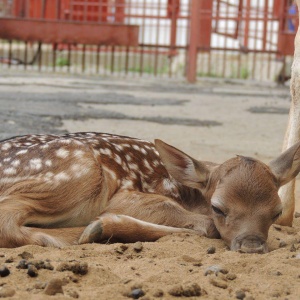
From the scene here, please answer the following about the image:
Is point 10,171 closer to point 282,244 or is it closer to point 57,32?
Answer: point 282,244

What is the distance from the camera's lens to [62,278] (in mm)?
4297

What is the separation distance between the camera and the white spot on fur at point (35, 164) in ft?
18.8

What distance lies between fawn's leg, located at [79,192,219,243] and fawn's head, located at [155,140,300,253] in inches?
8.7

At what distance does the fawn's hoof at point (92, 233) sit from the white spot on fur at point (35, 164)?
1.72 feet

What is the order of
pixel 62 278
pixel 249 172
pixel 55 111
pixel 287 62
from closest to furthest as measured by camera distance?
pixel 62 278 < pixel 249 172 < pixel 55 111 < pixel 287 62

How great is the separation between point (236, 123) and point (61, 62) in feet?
43.5

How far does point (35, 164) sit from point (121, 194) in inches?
25.0

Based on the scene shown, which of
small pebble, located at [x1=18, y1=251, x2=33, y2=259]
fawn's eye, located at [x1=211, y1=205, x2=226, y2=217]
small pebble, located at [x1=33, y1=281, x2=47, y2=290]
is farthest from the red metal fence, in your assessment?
small pebble, located at [x1=33, y1=281, x2=47, y2=290]

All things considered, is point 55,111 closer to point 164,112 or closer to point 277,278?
point 164,112

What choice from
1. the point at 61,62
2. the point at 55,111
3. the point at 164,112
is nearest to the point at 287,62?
the point at 61,62

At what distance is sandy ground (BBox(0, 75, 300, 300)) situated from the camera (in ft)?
14.0

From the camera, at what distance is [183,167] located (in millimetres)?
6004

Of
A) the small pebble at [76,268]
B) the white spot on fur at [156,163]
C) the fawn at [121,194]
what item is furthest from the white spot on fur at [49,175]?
the small pebble at [76,268]

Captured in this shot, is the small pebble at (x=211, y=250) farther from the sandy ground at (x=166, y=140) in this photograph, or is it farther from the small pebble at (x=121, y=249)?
the small pebble at (x=121, y=249)
